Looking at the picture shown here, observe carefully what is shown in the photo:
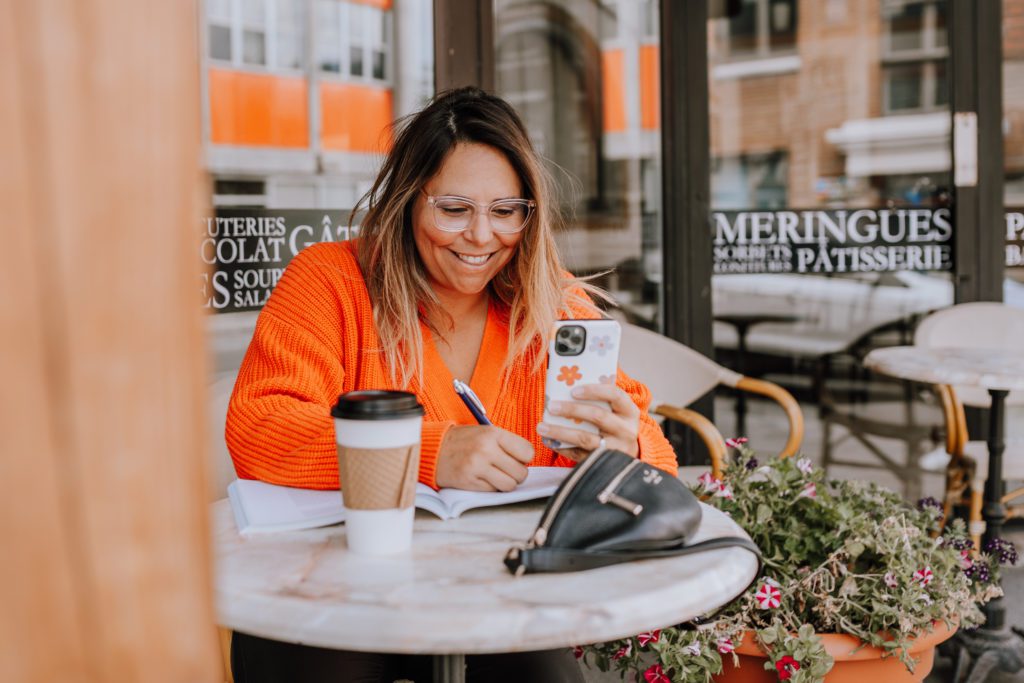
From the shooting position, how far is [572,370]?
54.9 inches

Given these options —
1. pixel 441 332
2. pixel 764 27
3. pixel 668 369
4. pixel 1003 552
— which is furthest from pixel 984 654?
pixel 764 27

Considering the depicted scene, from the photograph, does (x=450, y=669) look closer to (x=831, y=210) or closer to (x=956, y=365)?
(x=956, y=365)

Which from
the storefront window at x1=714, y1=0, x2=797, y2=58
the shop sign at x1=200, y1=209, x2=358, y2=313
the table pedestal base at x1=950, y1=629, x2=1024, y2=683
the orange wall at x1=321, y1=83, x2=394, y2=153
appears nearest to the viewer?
the table pedestal base at x1=950, y1=629, x2=1024, y2=683

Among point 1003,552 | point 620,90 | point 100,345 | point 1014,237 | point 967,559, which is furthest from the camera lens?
point 620,90

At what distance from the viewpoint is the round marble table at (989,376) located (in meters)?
2.91

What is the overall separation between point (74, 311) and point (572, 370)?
99 cm

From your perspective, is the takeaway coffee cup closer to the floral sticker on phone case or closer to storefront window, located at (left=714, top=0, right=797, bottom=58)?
the floral sticker on phone case

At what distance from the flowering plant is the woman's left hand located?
66cm

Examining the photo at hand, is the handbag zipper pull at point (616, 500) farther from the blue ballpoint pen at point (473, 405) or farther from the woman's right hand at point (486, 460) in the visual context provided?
the blue ballpoint pen at point (473, 405)

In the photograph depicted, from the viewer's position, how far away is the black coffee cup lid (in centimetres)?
111

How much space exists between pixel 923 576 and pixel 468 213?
45.9 inches

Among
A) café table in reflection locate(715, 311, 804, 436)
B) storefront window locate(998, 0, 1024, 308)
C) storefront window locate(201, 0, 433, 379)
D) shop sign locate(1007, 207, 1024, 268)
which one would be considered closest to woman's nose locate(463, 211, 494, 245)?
storefront window locate(201, 0, 433, 379)

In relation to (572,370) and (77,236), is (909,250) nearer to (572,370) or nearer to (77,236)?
(572,370)

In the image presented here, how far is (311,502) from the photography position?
141cm
